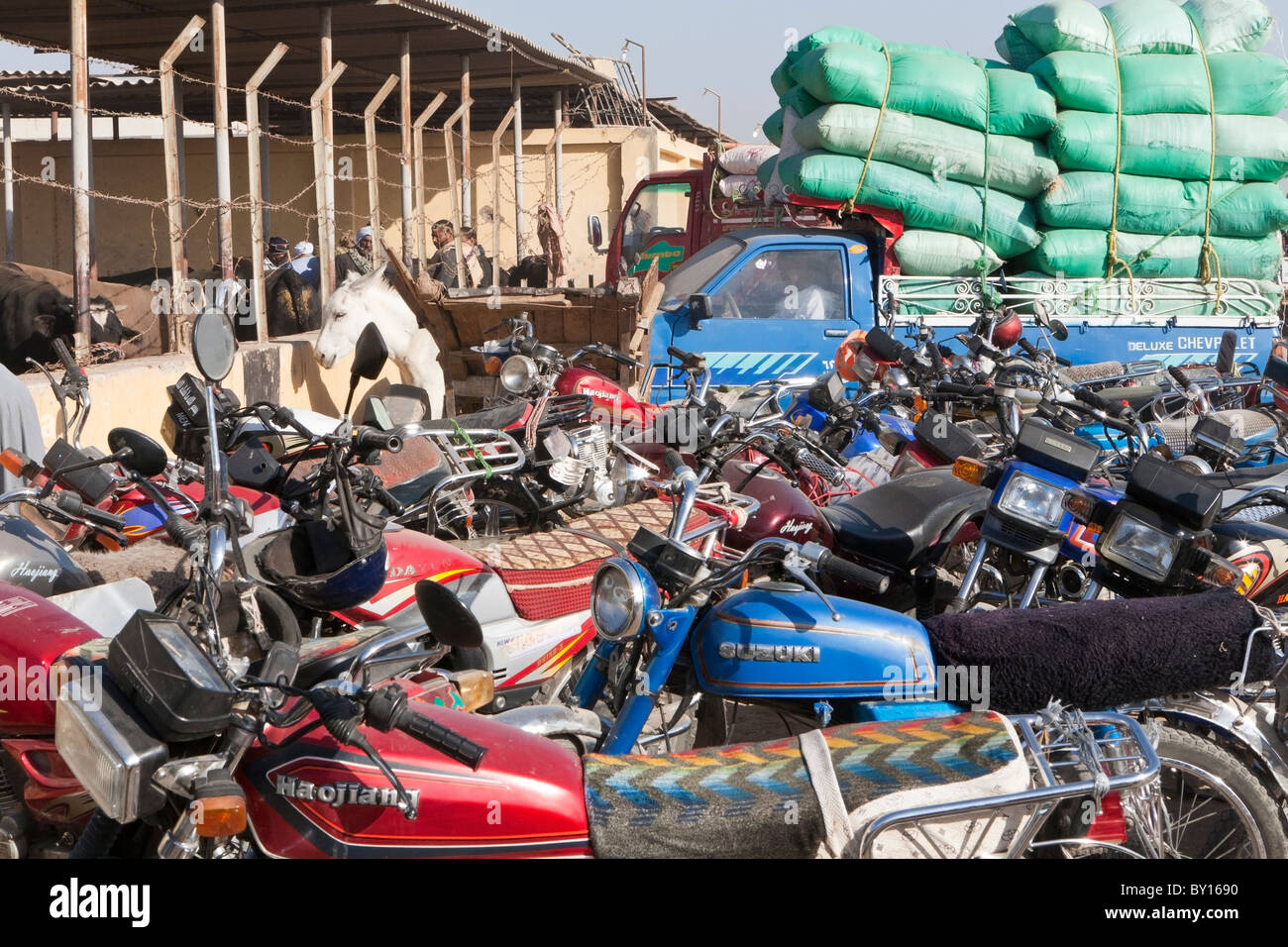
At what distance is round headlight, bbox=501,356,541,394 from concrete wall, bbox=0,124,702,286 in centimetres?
1235

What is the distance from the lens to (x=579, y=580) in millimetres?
3852

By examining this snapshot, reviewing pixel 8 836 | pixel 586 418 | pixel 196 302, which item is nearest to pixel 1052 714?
pixel 8 836

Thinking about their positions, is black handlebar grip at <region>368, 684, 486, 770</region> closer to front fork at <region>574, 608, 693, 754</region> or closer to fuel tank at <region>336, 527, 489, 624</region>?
front fork at <region>574, 608, 693, 754</region>

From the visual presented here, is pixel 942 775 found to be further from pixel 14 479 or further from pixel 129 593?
pixel 14 479

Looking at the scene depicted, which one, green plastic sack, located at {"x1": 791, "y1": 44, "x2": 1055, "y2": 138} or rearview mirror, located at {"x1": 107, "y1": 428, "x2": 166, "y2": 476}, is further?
green plastic sack, located at {"x1": 791, "y1": 44, "x2": 1055, "y2": 138}

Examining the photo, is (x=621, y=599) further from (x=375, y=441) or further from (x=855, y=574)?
(x=375, y=441)

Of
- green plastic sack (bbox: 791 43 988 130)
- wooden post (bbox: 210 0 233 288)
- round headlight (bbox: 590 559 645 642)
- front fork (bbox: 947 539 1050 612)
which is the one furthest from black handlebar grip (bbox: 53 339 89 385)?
green plastic sack (bbox: 791 43 988 130)

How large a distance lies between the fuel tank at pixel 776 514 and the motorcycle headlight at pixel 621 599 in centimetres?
145

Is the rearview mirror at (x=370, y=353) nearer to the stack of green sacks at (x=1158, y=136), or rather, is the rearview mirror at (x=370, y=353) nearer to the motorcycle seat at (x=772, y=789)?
the stack of green sacks at (x=1158, y=136)

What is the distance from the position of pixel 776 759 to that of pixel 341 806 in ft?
2.78

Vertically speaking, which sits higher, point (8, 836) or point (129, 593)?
point (129, 593)

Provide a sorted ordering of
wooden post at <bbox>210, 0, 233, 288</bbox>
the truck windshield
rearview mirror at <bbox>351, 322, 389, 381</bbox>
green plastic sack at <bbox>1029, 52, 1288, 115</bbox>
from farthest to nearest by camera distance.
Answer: wooden post at <bbox>210, 0, 233, 288</bbox> < green plastic sack at <bbox>1029, 52, 1288, 115</bbox> < the truck windshield < rearview mirror at <bbox>351, 322, 389, 381</bbox>

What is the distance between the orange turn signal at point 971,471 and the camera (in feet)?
12.1

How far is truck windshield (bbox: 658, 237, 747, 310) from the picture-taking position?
27.1 feet
